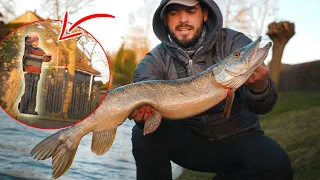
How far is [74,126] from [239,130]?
4.00 feet

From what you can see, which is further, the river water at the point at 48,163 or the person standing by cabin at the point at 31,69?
the river water at the point at 48,163

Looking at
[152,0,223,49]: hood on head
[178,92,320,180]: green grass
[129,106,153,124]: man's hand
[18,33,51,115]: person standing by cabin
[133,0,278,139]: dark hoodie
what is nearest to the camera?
[18,33,51,115]: person standing by cabin

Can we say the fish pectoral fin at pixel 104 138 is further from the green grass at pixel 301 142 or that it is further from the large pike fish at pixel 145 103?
the green grass at pixel 301 142

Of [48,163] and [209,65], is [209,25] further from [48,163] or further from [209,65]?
[48,163]

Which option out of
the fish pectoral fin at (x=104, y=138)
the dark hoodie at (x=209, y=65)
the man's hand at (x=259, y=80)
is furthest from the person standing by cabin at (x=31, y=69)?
the man's hand at (x=259, y=80)

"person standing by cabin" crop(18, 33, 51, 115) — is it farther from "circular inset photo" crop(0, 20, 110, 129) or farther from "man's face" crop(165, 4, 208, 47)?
"man's face" crop(165, 4, 208, 47)

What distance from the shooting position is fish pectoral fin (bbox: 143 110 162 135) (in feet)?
9.42

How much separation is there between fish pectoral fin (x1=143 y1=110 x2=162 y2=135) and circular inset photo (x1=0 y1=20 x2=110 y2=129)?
34cm

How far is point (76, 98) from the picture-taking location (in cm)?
288

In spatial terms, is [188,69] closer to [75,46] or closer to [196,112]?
[196,112]

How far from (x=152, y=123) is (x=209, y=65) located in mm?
756

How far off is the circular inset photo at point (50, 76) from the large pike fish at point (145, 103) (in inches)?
3.5

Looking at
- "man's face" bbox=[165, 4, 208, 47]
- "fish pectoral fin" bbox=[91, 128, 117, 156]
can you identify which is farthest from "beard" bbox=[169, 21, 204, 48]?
"fish pectoral fin" bbox=[91, 128, 117, 156]

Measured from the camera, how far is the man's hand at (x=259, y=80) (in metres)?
2.81
